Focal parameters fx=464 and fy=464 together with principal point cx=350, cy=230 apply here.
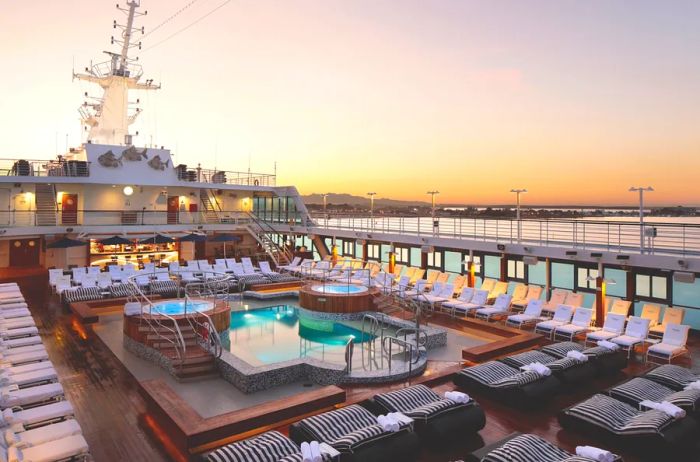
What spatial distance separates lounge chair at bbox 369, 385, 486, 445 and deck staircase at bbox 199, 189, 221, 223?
17631mm

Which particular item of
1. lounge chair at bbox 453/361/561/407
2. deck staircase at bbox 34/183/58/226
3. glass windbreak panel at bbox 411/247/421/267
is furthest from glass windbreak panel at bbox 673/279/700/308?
deck staircase at bbox 34/183/58/226

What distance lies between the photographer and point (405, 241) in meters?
15.8

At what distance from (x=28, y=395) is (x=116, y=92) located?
1978 centimetres

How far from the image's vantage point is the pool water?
8984 millimetres

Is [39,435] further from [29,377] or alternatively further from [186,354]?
[186,354]

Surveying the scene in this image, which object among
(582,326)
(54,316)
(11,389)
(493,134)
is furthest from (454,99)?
(11,389)

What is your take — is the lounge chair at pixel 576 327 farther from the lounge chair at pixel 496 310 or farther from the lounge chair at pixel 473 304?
the lounge chair at pixel 473 304

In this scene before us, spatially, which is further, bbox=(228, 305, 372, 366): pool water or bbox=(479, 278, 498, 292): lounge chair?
bbox=(479, 278, 498, 292): lounge chair

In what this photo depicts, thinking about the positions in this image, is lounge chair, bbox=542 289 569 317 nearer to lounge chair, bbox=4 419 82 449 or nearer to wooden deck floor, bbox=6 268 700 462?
wooden deck floor, bbox=6 268 700 462

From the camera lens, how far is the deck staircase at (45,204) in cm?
1777

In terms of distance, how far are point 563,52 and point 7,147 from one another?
3683 centimetres

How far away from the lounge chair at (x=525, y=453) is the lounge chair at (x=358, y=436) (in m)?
0.63

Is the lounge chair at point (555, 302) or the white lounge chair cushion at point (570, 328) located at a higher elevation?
the lounge chair at point (555, 302)

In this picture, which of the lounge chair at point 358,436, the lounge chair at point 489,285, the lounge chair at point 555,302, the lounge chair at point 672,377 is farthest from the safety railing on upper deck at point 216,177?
the lounge chair at point 672,377
